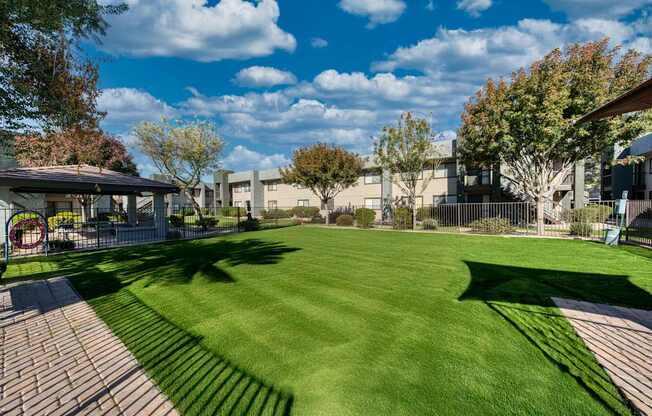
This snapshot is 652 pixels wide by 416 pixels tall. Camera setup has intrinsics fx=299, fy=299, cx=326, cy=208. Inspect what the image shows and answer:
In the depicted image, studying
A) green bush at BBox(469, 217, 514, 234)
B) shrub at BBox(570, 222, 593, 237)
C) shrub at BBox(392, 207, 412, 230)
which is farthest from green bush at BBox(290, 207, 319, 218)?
shrub at BBox(570, 222, 593, 237)

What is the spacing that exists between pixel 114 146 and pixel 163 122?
8200 millimetres

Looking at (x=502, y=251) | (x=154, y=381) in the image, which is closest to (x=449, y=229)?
(x=502, y=251)

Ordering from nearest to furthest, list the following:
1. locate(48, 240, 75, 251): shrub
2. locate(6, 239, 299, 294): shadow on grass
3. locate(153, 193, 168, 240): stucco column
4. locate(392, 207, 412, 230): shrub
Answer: locate(6, 239, 299, 294): shadow on grass → locate(48, 240, 75, 251): shrub → locate(153, 193, 168, 240): stucco column → locate(392, 207, 412, 230): shrub

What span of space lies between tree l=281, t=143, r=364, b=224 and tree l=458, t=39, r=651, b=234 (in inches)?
436

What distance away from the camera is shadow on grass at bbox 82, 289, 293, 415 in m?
2.90

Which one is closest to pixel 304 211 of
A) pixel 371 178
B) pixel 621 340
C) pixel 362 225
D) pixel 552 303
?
pixel 371 178

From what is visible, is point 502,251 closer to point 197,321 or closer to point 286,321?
point 286,321

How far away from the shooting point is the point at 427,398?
294cm

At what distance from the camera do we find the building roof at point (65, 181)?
1241cm

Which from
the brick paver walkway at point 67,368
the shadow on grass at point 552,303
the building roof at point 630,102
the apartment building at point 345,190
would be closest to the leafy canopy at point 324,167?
the apartment building at point 345,190

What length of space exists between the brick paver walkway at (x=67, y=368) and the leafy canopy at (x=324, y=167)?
21473 millimetres

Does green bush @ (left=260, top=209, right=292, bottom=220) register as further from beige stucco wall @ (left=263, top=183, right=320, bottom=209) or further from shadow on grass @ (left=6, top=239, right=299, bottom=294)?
shadow on grass @ (left=6, top=239, right=299, bottom=294)

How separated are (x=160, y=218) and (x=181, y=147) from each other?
7781mm

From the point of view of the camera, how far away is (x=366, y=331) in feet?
14.8
